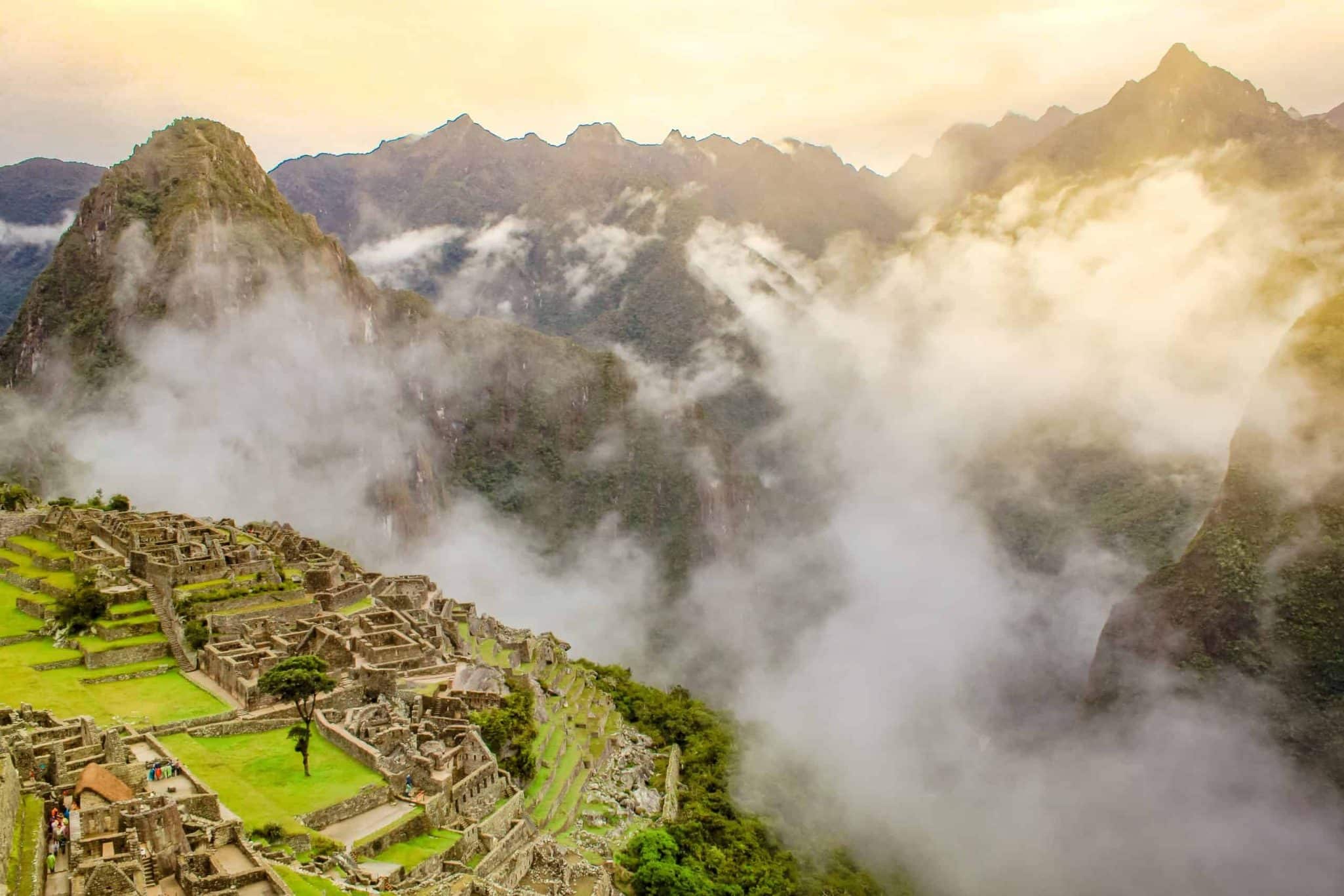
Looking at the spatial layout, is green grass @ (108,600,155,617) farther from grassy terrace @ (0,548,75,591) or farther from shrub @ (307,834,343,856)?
shrub @ (307,834,343,856)

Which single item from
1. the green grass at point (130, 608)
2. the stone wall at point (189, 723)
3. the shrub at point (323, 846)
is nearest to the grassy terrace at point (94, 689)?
the stone wall at point (189, 723)

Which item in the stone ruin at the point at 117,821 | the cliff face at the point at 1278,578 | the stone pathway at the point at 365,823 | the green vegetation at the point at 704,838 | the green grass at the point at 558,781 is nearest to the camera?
the stone ruin at the point at 117,821

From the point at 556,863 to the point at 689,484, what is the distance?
16907 centimetres

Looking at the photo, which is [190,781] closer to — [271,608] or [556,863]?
[556,863]

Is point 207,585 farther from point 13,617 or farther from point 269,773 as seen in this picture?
point 269,773

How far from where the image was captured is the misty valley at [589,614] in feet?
91.2

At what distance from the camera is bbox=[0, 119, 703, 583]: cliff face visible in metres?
138

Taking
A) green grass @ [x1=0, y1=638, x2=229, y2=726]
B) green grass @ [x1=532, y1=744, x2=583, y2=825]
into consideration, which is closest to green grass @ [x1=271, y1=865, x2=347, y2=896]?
green grass @ [x1=532, y1=744, x2=583, y2=825]

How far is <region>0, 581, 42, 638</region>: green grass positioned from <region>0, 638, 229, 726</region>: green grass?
1.37m

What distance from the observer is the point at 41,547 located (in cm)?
4906

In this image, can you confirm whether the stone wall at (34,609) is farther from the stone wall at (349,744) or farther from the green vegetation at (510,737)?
the green vegetation at (510,737)

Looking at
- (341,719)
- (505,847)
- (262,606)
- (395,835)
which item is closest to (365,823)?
(395,835)

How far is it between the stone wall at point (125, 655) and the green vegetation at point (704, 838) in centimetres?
2003

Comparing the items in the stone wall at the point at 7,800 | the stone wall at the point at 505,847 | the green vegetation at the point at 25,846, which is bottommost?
the stone wall at the point at 505,847
